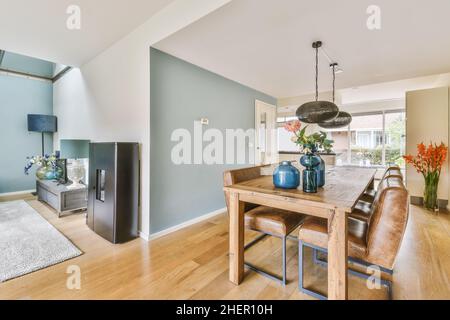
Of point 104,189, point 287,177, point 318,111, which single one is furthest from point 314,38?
point 104,189

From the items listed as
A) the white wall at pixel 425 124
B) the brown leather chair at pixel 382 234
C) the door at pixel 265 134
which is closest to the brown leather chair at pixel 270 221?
the brown leather chair at pixel 382 234

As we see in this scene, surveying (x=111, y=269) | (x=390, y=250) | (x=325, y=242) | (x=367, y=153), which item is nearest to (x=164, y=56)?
(x=111, y=269)

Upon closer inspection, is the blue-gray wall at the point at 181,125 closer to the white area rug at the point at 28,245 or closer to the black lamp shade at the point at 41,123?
the white area rug at the point at 28,245

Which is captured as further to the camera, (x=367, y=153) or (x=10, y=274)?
(x=367, y=153)

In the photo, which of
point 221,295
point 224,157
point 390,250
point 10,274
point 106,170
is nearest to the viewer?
point 390,250

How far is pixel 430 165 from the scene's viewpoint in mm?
3771

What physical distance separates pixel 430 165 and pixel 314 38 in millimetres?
3355

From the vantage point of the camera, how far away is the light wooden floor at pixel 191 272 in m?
1.62

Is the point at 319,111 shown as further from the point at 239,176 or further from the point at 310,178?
the point at 239,176

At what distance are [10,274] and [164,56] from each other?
270cm

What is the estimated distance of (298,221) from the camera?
192 cm

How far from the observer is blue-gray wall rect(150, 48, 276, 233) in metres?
2.62

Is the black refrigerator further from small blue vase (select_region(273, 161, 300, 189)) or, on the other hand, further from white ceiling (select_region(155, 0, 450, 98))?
small blue vase (select_region(273, 161, 300, 189))
